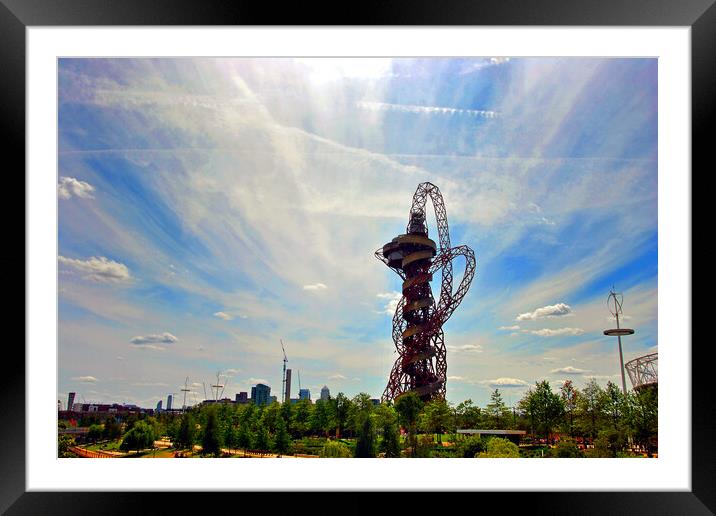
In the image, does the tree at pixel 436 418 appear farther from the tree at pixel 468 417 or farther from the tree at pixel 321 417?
the tree at pixel 321 417

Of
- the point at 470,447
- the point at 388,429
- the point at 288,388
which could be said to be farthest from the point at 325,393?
the point at 470,447

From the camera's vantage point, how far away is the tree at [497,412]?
1138cm

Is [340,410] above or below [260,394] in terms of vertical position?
below

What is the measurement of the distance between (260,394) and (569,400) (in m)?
6.23

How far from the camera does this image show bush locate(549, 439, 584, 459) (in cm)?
1052

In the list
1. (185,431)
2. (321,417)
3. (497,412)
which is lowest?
(185,431)

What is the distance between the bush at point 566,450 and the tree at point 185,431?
704 centimetres

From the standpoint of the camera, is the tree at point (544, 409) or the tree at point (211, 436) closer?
the tree at point (544, 409)

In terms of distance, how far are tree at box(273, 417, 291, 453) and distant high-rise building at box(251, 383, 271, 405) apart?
75 centimetres

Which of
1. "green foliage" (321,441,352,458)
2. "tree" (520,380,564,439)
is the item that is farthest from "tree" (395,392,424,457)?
"tree" (520,380,564,439)

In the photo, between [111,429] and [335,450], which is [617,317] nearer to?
[335,450]

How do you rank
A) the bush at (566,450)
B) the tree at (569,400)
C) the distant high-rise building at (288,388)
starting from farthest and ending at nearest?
the distant high-rise building at (288,388) → the tree at (569,400) → the bush at (566,450)

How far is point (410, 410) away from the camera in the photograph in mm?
11234
